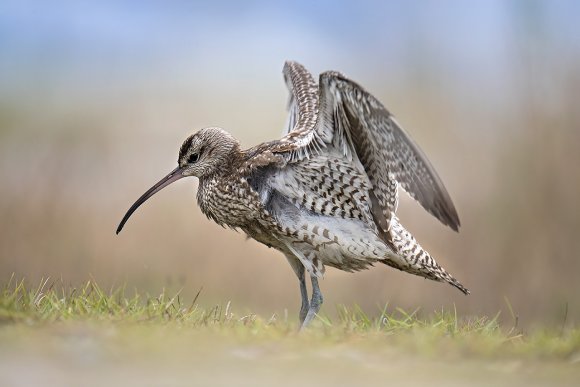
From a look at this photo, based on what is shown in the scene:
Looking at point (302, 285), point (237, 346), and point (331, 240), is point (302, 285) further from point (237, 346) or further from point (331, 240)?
point (237, 346)

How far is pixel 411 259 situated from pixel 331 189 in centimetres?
107

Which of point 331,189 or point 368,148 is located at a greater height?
point 368,148

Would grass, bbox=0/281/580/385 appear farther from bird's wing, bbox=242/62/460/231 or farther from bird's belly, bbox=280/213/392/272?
bird's wing, bbox=242/62/460/231

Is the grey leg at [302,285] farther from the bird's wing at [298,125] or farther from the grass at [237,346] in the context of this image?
the bird's wing at [298,125]

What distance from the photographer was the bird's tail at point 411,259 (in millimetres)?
8156

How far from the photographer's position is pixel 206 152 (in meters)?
8.41

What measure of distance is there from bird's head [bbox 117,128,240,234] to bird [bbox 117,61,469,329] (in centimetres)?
2

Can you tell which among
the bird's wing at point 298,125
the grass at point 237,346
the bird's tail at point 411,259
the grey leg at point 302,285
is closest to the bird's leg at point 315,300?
the grey leg at point 302,285

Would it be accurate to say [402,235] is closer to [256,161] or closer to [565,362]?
[256,161]

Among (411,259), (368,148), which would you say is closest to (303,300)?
(411,259)

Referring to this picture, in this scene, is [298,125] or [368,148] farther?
[298,125]

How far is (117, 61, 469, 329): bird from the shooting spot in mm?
7699

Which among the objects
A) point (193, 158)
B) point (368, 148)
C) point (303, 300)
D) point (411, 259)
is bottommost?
point (303, 300)

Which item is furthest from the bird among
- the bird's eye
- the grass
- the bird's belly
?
the grass
